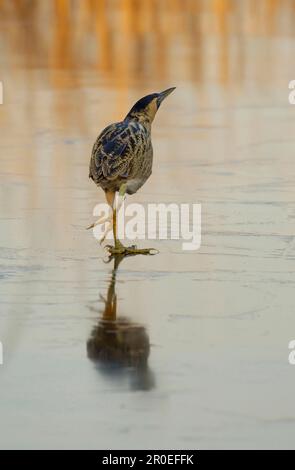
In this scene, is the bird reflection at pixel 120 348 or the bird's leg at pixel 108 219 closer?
the bird reflection at pixel 120 348

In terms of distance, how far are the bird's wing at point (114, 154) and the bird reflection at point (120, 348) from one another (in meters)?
1.96

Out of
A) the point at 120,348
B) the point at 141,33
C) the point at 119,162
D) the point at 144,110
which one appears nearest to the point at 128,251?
the point at 119,162

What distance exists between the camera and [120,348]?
8.09 meters

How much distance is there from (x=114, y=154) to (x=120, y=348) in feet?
9.69

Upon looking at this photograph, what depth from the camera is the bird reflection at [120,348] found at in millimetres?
7535

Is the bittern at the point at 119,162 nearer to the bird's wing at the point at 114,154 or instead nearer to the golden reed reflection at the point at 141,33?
the bird's wing at the point at 114,154

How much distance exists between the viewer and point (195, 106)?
17.6 meters

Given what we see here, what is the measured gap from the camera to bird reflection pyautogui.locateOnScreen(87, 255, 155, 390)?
7535 millimetres

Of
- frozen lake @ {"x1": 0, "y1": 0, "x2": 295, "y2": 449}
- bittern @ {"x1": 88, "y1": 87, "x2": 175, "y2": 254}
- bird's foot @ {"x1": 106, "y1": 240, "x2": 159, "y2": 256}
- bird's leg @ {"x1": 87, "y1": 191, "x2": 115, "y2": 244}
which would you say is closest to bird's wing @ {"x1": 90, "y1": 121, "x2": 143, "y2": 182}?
bittern @ {"x1": 88, "y1": 87, "x2": 175, "y2": 254}

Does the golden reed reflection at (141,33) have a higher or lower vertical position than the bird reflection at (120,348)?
higher

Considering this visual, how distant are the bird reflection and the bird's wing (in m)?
1.96

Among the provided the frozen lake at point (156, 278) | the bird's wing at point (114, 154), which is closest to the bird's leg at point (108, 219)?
the frozen lake at point (156, 278)

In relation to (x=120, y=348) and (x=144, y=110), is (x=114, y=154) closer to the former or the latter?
(x=144, y=110)

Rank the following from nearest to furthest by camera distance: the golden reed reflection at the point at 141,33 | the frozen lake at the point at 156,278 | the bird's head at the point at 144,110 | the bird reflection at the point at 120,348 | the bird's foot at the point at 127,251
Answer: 1. the frozen lake at the point at 156,278
2. the bird reflection at the point at 120,348
3. the bird's foot at the point at 127,251
4. the bird's head at the point at 144,110
5. the golden reed reflection at the point at 141,33
